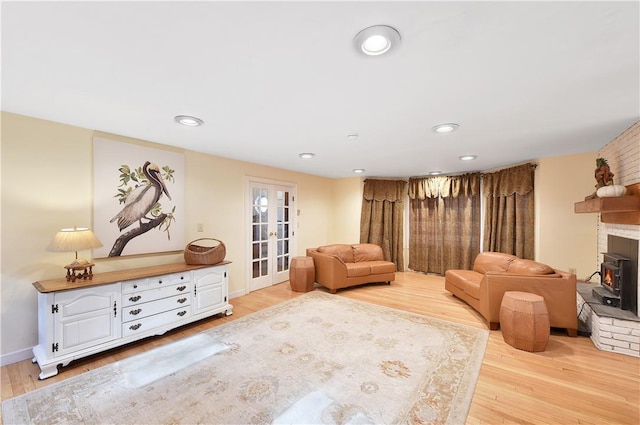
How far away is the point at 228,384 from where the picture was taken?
2.08m

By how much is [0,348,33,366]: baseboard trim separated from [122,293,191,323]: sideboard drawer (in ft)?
2.71

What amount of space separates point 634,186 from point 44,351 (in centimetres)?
587

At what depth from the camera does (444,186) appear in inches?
221

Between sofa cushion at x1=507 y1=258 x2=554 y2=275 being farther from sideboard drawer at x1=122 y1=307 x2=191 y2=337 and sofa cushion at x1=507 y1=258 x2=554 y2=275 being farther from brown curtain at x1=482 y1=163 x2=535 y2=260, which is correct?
sideboard drawer at x1=122 y1=307 x2=191 y2=337

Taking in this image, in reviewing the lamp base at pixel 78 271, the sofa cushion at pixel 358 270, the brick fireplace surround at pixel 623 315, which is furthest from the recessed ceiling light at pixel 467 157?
the lamp base at pixel 78 271

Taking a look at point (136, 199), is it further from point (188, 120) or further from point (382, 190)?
point (382, 190)

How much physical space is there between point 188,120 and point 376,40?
6.35 feet

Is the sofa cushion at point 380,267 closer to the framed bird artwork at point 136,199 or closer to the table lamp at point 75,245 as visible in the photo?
the framed bird artwork at point 136,199

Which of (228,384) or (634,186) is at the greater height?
(634,186)

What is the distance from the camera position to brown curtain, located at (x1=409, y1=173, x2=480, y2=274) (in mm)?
5340

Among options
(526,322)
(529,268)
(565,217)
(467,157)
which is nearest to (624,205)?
(529,268)

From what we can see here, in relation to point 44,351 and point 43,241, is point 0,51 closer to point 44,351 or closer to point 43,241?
point 43,241

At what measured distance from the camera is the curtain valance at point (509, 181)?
425 centimetres

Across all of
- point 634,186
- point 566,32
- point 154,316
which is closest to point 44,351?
point 154,316
